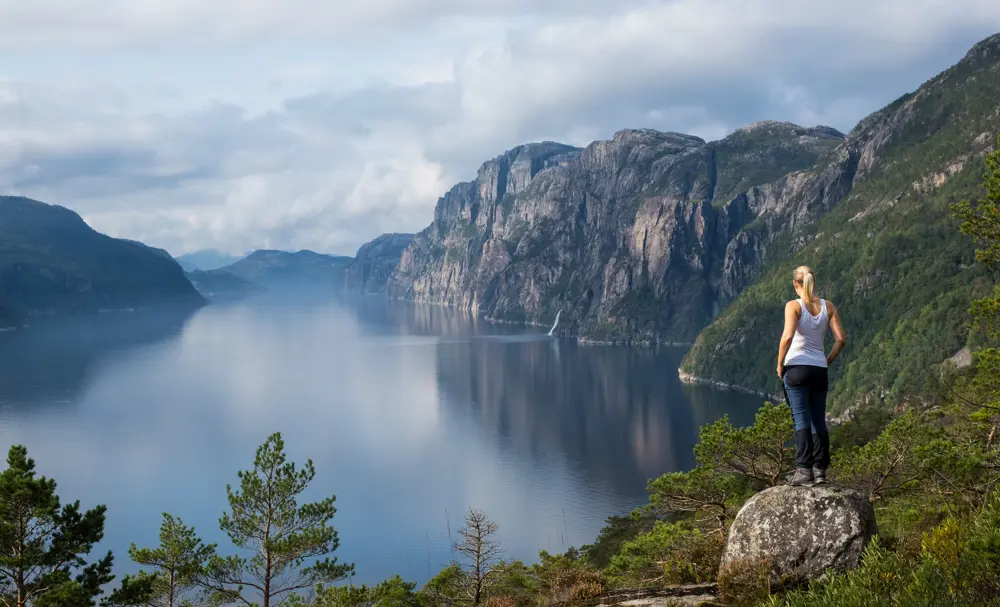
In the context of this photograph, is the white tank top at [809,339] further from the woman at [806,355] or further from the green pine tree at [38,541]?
the green pine tree at [38,541]

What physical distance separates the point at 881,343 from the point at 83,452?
578ft

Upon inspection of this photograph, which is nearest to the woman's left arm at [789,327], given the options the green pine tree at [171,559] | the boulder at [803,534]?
the boulder at [803,534]

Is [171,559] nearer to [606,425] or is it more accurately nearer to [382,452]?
[382,452]

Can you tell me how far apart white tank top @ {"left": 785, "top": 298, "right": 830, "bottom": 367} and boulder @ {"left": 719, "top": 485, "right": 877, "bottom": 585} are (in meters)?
2.84

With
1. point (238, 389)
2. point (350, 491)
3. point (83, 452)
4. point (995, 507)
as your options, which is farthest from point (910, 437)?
point (238, 389)

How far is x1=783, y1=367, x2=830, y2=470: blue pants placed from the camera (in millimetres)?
15156

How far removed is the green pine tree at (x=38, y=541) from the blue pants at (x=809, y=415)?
25561 millimetres

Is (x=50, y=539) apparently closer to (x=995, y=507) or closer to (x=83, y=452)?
(x=995, y=507)

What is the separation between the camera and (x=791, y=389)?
1534 cm

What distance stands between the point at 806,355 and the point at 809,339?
13.0 inches

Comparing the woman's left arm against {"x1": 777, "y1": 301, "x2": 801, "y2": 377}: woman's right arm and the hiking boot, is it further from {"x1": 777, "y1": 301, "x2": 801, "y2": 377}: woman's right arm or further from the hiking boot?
the hiking boot

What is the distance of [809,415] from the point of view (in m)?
15.3

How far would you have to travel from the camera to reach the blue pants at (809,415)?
597 inches

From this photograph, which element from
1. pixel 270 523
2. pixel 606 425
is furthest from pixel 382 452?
pixel 270 523
